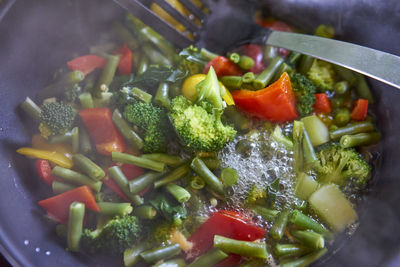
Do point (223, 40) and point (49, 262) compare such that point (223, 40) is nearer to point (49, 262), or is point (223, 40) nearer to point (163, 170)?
point (163, 170)

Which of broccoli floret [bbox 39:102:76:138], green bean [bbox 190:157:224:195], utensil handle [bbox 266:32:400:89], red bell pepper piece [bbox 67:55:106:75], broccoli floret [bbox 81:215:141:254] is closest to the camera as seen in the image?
utensil handle [bbox 266:32:400:89]

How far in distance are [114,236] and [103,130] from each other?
70cm

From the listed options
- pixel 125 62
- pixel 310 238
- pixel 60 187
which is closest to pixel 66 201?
pixel 60 187

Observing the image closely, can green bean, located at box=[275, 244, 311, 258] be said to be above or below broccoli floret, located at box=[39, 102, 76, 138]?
below

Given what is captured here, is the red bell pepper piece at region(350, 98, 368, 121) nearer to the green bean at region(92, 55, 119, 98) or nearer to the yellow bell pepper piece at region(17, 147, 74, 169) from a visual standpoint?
the green bean at region(92, 55, 119, 98)

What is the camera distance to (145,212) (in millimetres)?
2109

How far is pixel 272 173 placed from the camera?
2275mm

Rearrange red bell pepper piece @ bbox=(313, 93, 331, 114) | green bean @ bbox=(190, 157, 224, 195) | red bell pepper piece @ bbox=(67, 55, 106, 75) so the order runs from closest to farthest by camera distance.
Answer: green bean @ bbox=(190, 157, 224, 195) → red bell pepper piece @ bbox=(313, 93, 331, 114) → red bell pepper piece @ bbox=(67, 55, 106, 75)

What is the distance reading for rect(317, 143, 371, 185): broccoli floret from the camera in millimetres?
2223

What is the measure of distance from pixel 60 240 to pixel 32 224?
0.19 metres

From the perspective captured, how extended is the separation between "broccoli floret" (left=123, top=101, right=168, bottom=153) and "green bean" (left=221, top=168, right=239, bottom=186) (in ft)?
1.35

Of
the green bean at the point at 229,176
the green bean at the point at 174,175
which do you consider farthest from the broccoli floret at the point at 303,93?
the green bean at the point at 174,175

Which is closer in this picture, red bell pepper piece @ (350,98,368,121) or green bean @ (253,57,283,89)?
green bean @ (253,57,283,89)

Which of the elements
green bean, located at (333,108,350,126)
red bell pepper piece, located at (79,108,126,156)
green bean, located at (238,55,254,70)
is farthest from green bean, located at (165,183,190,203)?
green bean, located at (333,108,350,126)
